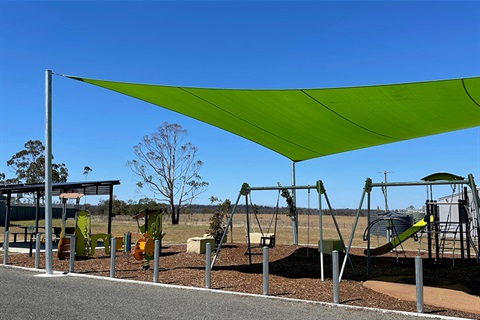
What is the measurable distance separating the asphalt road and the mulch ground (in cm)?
64

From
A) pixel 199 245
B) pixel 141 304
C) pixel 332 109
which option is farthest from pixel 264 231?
pixel 141 304

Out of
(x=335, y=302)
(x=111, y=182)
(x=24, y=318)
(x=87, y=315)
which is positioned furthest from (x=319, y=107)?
(x=111, y=182)

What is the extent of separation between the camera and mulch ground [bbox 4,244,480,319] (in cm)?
753

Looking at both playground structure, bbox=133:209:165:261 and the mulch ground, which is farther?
playground structure, bbox=133:209:165:261

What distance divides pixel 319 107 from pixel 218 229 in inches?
351

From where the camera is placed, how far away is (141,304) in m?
6.77

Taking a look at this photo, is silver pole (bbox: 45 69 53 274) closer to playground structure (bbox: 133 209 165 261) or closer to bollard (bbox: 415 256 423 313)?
playground structure (bbox: 133 209 165 261)

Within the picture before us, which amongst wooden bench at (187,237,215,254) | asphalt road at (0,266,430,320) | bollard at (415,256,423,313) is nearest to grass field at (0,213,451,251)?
wooden bench at (187,237,215,254)

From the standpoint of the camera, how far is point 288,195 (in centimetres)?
1717

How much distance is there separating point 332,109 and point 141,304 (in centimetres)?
479

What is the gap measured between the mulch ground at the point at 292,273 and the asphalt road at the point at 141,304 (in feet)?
2.11

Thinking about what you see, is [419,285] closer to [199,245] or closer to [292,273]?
[292,273]

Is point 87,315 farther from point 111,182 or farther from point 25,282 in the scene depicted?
point 111,182

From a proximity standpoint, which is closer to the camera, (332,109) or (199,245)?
(332,109)
